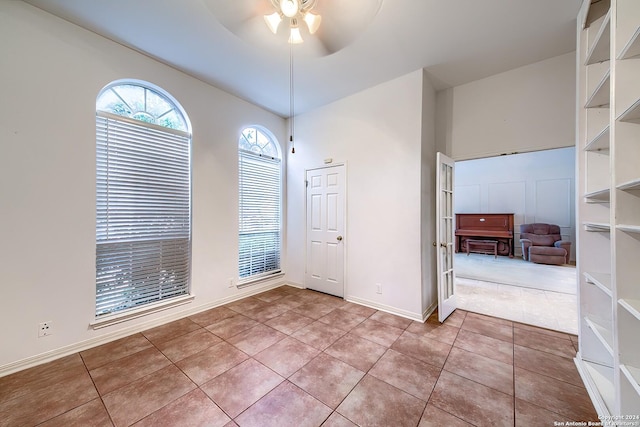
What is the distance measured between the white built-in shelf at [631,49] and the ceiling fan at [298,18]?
4.28 ft

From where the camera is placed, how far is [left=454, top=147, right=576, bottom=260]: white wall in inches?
253

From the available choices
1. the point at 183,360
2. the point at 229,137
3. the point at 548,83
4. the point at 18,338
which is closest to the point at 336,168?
the point at 229,137

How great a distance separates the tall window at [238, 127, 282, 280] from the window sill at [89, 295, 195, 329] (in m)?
0.89

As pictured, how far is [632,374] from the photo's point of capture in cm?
110

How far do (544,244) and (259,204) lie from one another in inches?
293

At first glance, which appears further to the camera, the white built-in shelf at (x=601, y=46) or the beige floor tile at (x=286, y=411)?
the white built-in shelf at (x=601, y=46)

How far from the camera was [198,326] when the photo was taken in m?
2.67

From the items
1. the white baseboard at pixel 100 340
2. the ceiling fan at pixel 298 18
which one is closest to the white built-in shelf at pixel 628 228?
the ceiling fan at pixel 298 18

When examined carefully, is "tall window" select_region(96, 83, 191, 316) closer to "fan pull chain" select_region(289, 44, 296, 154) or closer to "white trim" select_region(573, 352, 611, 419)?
"fan pull chain" select_region(289, 44, 296, 154)

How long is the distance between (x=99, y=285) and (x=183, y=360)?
3.96ft

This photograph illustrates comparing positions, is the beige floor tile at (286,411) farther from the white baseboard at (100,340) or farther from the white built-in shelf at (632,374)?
the white baseboard at (100,340)

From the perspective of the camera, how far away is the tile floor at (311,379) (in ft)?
4.89

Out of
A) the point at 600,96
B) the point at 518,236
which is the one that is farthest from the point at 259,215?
the point at 518,236

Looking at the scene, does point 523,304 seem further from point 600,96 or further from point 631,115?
point 631,115
